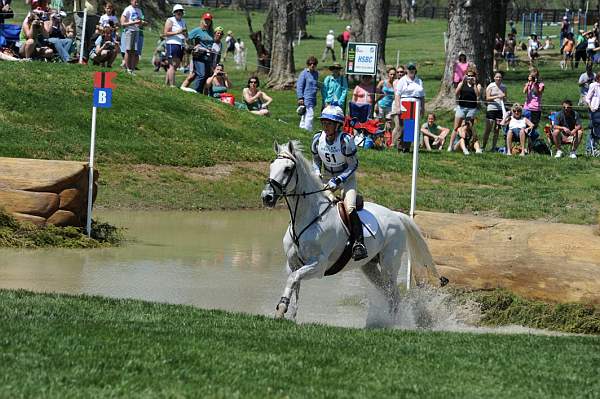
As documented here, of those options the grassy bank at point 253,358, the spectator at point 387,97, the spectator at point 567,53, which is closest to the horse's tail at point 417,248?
the grassy bank at point 253,358

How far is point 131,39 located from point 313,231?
1653 cm

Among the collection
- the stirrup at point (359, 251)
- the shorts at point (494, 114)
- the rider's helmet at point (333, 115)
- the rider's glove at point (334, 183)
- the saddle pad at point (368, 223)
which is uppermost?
the rider's helmet at point (333, 115)

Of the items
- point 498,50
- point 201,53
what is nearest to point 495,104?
point 201,53

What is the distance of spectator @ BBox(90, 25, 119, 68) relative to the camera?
86.2 feet

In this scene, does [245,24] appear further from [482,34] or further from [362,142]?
[362,142]

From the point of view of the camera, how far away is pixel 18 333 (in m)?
9.12

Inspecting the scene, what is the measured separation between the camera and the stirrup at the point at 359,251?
12.3 metres

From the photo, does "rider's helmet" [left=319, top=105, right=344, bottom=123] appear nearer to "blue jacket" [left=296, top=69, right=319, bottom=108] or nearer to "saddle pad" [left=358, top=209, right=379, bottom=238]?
"saddle pad" [left=358, top=209, right=379, bottom=238]

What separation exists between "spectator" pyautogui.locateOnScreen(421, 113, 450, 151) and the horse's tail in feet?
49.9

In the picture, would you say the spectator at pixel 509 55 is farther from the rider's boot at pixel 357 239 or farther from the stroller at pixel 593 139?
the rider's boot at pixel 357 239

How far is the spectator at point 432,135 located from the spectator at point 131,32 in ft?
23.8

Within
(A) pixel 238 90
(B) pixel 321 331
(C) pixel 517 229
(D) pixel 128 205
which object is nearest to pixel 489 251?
(C) pixel 517 229

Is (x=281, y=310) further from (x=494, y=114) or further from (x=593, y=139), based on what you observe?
(x=593, y=139)

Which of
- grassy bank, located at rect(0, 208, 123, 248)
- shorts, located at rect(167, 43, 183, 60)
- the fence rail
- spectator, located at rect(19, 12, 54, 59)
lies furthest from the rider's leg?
the fence rail
